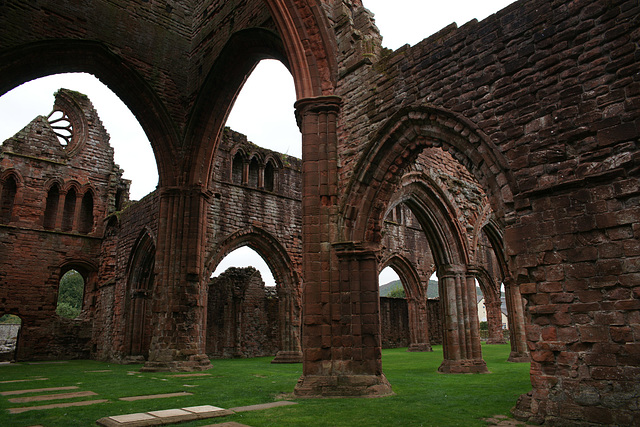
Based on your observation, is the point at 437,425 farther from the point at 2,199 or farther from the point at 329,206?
the point at 2,199

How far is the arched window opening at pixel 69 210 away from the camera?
19141 millimetres

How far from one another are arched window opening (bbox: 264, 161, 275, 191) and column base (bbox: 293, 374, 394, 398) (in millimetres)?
10880

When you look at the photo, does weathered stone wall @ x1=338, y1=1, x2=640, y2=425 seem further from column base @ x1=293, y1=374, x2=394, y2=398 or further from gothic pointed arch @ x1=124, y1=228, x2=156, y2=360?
gothic pointed arch @ x1=124, y1=228, x2=156, y2=360

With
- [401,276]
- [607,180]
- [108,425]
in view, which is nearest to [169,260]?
[108,425]

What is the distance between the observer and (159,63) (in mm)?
12758

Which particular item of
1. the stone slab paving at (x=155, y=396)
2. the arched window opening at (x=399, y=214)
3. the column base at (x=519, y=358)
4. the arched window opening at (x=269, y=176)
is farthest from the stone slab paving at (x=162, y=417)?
the arched window opening at (x=399, y=214)

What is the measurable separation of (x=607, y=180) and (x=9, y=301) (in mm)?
18849

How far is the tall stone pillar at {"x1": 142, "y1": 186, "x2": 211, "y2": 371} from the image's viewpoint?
442 inches

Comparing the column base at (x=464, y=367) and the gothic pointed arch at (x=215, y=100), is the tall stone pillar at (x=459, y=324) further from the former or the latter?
the gothic pointed arch at (x=215, y=100)

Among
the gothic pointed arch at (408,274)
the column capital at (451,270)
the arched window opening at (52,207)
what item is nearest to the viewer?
the column capital at (451,270)

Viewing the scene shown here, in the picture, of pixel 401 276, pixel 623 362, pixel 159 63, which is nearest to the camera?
pixel 623 362

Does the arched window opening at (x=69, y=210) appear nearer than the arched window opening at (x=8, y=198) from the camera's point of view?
No

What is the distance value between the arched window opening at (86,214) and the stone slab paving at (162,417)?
55.7ft

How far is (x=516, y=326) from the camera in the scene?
12547 millimetres
